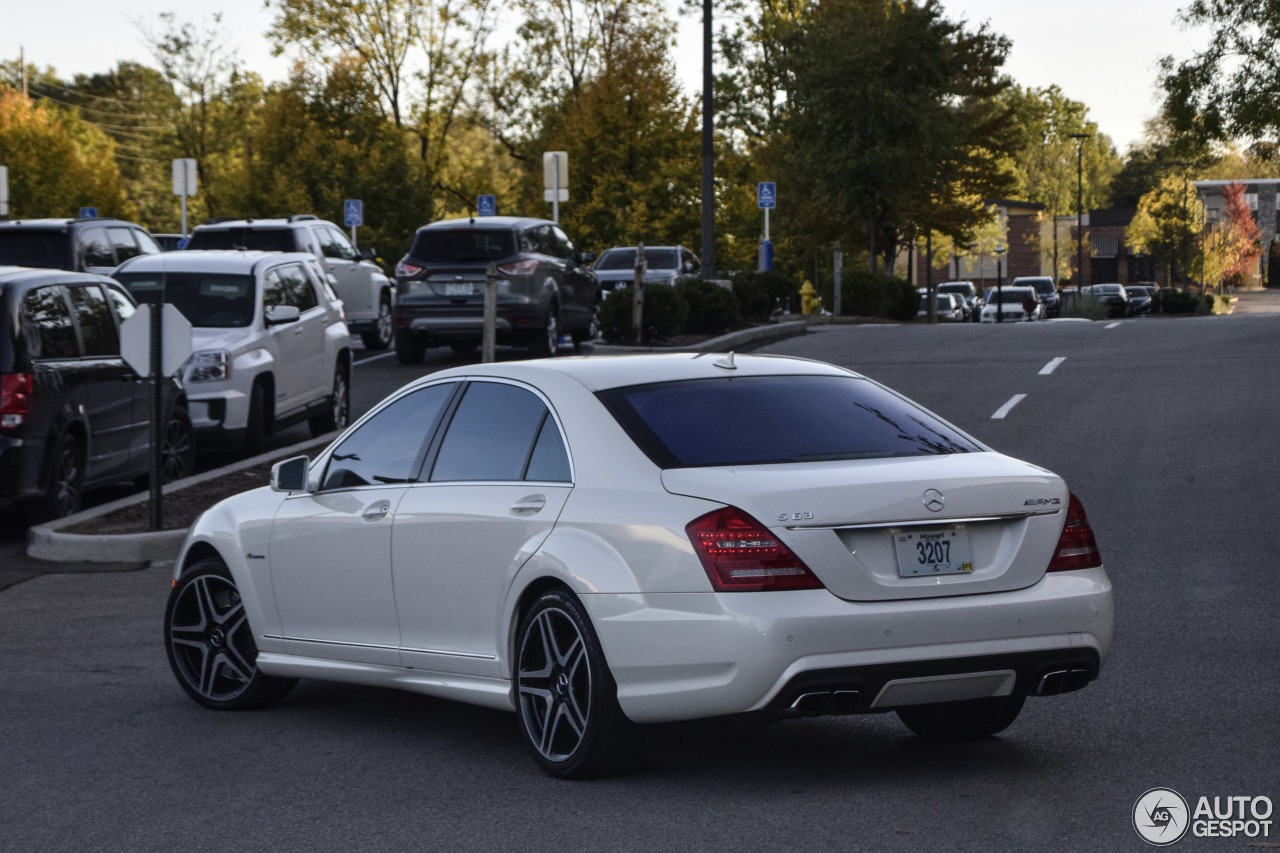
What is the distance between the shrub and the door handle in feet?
67.0

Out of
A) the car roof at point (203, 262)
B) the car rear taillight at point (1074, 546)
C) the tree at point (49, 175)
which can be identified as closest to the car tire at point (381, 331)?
the car roof at point (203, 262)

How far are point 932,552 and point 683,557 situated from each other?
80 cm

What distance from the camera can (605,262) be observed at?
3800 cm

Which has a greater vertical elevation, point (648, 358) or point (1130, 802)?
point (648, 358)

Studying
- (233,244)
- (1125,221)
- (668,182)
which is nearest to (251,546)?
(233,244)

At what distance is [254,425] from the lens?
16.2m

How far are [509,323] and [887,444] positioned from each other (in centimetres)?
1781

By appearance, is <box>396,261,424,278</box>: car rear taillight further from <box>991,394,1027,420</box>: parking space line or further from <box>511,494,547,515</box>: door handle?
<box>511,494,547,515</box>: door handle

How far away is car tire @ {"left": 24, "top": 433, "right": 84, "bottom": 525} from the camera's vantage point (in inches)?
499

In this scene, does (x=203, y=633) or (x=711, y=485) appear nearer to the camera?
(x=711, y=485)

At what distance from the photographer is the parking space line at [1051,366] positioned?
2183 cm

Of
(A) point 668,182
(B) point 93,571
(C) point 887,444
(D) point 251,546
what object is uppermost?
(A) point 668,182

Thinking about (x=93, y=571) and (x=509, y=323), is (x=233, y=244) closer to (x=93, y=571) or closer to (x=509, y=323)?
(x=509, y=323)

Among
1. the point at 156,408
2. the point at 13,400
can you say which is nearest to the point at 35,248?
the point at 13,400
